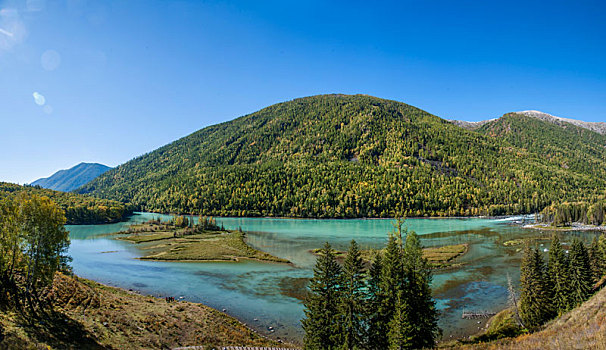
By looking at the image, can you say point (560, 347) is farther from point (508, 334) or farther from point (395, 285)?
point (508, 334)

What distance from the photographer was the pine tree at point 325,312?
24500mm

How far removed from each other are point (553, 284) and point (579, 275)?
265cm

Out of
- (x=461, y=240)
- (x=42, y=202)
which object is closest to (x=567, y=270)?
(x=42, y=202)

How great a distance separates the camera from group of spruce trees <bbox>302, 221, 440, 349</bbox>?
24438mm

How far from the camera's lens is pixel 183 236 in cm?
10975

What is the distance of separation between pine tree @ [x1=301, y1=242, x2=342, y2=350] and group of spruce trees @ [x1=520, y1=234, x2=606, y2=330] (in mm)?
21535

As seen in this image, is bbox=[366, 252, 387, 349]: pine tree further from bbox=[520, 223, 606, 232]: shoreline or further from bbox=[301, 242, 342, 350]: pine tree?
bbox=[520, 223, 606, 232]: shoreline

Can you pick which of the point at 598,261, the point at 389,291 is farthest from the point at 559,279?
the point at 389,291

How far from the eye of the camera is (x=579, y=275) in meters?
33.3

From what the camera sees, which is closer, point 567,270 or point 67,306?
point 67,306

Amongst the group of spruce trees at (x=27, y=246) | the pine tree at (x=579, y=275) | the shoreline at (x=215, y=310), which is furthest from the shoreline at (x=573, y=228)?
the group of spruce trees at (x=27, y=246)

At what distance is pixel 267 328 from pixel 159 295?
20266 millimetres

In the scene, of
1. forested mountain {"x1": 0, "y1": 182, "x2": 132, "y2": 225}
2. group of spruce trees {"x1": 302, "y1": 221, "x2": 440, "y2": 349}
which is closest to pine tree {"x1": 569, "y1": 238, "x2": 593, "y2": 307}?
group of spruce trees {"x1": 302, "y1": 221, "x2": 440, "y2": 349}

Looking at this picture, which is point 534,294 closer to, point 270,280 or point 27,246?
point 270,280
